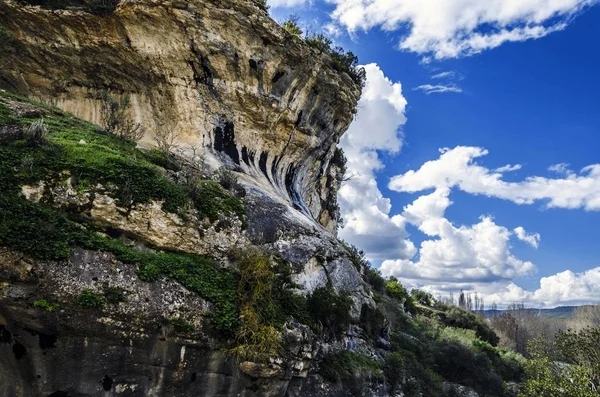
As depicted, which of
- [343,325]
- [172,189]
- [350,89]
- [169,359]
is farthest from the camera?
[350,89]

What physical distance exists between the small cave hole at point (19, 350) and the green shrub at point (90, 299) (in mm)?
1298

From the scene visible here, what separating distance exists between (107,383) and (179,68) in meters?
12.8

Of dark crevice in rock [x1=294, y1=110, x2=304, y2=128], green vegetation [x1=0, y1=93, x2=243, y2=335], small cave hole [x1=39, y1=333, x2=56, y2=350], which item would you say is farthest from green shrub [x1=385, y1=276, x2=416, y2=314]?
small cave hole [x1=39, y1=333, x2=56, y2=350]

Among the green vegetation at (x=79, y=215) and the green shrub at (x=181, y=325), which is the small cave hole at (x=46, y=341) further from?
the green shrub at (x=181, y=325)

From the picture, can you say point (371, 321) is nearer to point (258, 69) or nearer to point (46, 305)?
point (46, 305)

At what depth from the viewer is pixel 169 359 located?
862 centimetres

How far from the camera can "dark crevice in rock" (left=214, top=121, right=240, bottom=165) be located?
56.2 ft

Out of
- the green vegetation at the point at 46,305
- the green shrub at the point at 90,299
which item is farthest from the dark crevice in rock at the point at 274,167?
the green vegetation at the point at 46,305

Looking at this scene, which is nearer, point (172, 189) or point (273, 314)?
point (273, 314)

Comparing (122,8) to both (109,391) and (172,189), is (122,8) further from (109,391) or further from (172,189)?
(109,391)

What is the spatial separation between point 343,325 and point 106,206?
785 cm

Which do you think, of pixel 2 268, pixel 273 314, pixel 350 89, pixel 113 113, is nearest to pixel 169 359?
pixel 273 314

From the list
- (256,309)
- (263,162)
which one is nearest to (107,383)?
(256,309)

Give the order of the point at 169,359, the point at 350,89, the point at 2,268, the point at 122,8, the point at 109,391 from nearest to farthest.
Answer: the point at 2,268 < the point at 109,391 < the point at 169,359 < the point at 122,8 < the point at 350,89
